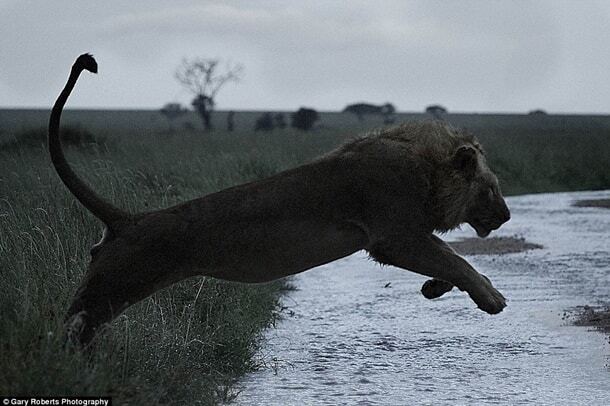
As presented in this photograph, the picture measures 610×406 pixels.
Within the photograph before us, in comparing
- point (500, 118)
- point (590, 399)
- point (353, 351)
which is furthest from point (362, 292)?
point (500, 118)

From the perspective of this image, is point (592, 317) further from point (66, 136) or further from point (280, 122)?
point (280, 122)

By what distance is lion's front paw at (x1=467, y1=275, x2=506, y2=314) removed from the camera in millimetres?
6008

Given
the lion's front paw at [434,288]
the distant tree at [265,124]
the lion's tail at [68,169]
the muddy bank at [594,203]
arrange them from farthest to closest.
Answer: the distant tree at [265,124] → the muddy bank at [594,203] → the lion's front paw at [434,288] → the lion's tail at [68,169]

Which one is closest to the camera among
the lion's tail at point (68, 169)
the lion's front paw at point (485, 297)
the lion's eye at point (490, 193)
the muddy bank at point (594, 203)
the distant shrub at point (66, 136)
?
the lion's tail at point (68, 169)

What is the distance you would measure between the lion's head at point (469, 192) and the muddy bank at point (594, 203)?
1571 centimetres

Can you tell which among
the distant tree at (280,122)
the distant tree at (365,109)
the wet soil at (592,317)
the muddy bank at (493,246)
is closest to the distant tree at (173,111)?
the distant tree at (365,109)

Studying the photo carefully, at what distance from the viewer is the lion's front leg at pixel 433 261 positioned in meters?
5.92

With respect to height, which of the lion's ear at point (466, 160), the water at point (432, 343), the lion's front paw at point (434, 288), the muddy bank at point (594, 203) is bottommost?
the muddy bank at point (594, 203)

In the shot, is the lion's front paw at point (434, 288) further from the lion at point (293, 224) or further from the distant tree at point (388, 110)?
the distant tree at point (388, 110)

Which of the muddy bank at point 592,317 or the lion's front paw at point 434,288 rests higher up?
the lion's front paw at point 434,288

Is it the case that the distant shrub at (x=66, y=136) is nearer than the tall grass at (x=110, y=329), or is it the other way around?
the tall grass at (x=110, y=329)

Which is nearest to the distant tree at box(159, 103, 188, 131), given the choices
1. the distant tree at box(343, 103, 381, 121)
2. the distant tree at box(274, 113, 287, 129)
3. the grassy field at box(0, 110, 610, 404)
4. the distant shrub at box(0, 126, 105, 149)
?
the distant tree at box(343, 103, 381, 121)

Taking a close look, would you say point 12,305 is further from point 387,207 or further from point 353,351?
point 353,351

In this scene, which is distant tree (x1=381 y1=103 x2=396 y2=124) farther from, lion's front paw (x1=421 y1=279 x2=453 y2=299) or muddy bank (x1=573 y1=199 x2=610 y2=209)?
lion's front paw (x1=421 y1=279 x2=453 y2=299)
